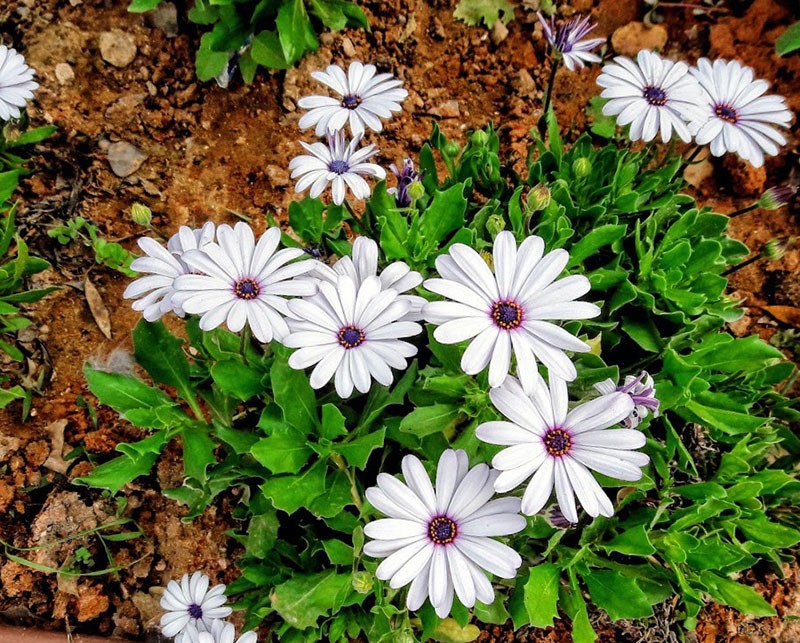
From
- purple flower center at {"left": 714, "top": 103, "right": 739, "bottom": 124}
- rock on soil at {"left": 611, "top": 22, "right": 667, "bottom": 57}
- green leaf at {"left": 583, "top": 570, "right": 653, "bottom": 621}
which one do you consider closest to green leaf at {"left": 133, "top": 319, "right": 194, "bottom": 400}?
green leaf at {"left": 583, "top": 570, "right": 653, "bottom": 621}

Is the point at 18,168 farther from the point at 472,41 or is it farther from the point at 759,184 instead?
the point at 759,184

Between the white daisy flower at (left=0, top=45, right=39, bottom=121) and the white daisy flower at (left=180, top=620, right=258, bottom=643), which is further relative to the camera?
the white daisy flower at (left=0, top=45, right=39, bottom=121)

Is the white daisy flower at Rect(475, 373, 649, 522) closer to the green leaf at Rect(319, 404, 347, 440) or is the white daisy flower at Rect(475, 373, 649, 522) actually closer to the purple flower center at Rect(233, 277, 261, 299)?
the green leaf at Rect(319, 404, 347, 440)

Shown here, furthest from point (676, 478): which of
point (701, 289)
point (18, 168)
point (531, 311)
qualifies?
point (18, 168)

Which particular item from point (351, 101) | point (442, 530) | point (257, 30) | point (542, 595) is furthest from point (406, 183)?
point (257, 30)

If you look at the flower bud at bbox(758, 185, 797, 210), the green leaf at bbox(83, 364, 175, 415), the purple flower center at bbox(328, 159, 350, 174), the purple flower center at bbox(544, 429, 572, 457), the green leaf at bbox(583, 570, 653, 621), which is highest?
the purple flower center at bbox(328, 159, 350, 174)

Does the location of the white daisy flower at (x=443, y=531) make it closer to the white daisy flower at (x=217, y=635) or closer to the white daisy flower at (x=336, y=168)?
the white daisy flower at (x=217, y=635)

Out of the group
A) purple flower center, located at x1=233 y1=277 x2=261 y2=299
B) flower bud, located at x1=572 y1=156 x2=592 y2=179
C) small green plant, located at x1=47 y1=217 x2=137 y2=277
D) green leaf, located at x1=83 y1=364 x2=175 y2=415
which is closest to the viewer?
purple flower center, located at x1=233 y1=277 x2=261 y2=299

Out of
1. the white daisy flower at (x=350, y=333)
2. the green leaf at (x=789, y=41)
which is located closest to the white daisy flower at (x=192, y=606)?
the white daisy flower at (x=350, y=333)
